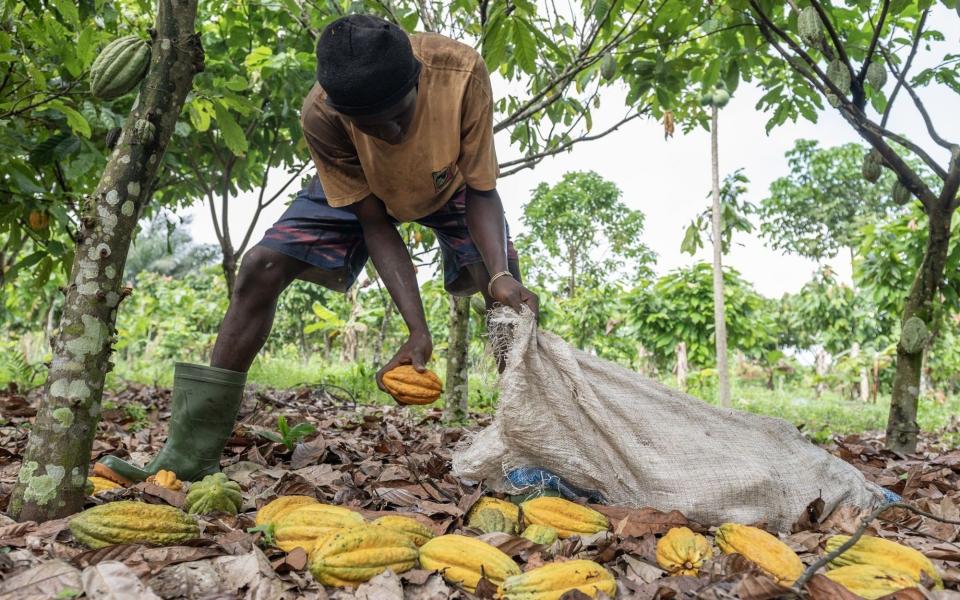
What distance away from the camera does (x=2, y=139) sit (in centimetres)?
230

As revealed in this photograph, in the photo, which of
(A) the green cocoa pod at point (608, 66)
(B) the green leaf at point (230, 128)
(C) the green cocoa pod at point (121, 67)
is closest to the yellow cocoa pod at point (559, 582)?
(C) the green cocoa pod at point (121, 67)

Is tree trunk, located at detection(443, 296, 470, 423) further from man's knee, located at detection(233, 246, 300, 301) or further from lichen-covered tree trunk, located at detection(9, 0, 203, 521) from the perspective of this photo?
lichen-covered tree trunk, located at detection(9, 0, 203, 521)

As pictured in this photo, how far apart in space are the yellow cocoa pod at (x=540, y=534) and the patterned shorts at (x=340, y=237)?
31.9 inches

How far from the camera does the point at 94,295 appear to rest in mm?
1391

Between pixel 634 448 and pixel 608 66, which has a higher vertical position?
pixel 608 66

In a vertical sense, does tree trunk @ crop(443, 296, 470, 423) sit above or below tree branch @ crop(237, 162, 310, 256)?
below

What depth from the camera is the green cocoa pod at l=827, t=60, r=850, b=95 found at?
242 centimetres

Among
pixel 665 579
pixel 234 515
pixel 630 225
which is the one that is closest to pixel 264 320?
pixel 234 515

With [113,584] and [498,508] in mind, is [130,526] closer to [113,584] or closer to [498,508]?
[113,584]

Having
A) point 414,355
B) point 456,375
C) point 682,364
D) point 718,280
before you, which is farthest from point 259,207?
point 682,364

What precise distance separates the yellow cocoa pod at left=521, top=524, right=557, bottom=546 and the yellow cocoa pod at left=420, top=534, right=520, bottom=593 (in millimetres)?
169

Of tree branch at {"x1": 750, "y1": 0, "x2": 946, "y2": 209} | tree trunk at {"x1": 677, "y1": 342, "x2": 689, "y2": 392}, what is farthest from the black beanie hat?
tree trunk at {"x1": 677, "y1": 342, "x2": 689, "y2": 392}

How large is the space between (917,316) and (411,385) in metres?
2.10

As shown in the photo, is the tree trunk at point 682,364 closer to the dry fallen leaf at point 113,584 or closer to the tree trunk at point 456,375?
the tree trunk at point 456,375
